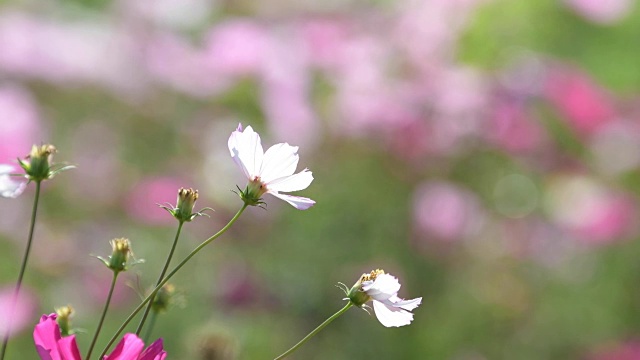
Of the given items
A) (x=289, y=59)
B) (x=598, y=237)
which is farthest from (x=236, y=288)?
(x=598, y=237)

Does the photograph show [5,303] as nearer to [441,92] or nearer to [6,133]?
[6,133]

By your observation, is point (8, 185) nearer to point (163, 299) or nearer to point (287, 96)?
point (163, 299)

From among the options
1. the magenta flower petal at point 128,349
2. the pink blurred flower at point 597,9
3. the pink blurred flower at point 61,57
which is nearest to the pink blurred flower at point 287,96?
the pink blurred flower at point 61,57

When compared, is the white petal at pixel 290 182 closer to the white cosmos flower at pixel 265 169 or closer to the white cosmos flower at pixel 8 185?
the white cosmos flower at pixel 265 169

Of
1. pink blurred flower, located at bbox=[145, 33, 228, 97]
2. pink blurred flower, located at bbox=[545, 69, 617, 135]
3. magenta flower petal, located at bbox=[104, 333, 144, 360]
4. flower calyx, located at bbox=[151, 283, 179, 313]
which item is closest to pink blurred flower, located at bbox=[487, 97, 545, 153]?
pink blurred flower, located at bbox=[545, 69, 617, 135]

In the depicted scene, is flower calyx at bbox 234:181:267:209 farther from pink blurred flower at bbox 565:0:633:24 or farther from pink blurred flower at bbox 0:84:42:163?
pink blurred flower at bbox 565:0:633:24

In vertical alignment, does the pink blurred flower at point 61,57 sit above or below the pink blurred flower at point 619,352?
above
